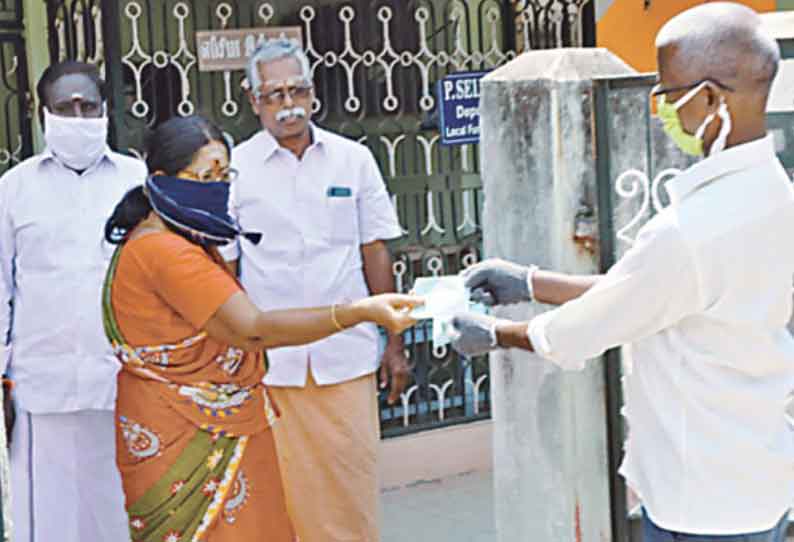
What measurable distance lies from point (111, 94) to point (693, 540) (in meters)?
3.55

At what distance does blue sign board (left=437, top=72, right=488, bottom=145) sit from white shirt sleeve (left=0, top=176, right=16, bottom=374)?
2212 mm

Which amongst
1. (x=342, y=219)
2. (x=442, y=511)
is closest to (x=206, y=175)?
(x=342, y=219)

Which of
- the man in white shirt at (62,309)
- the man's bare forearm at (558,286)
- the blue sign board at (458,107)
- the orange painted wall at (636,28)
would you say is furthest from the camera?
the orange painted wall at (636,28)

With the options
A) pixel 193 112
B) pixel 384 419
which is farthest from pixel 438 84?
pixel 384 419

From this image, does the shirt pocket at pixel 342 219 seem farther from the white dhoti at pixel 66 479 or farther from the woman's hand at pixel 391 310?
the woman's hand at pixel 391 310

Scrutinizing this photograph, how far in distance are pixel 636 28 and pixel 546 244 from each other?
3.52 m

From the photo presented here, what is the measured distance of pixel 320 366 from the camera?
5074 millimetres

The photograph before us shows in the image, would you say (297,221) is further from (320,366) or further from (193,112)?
(193,112)

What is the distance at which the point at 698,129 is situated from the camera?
3.16m

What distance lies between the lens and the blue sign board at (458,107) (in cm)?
646

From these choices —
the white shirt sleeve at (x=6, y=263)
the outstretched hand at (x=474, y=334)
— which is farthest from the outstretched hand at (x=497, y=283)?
the white shirt sleeve at (x=6, y=263)

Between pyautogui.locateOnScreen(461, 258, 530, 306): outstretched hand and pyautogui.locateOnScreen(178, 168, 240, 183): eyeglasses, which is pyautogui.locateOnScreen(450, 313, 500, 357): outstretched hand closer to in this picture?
pyautogui.locateOnScreen(461, 258, 530, 306): outstretched hand

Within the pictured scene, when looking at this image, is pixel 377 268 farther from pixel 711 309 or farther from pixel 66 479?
pixel 711 309

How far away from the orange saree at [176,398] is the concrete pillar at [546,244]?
0.82 metres
